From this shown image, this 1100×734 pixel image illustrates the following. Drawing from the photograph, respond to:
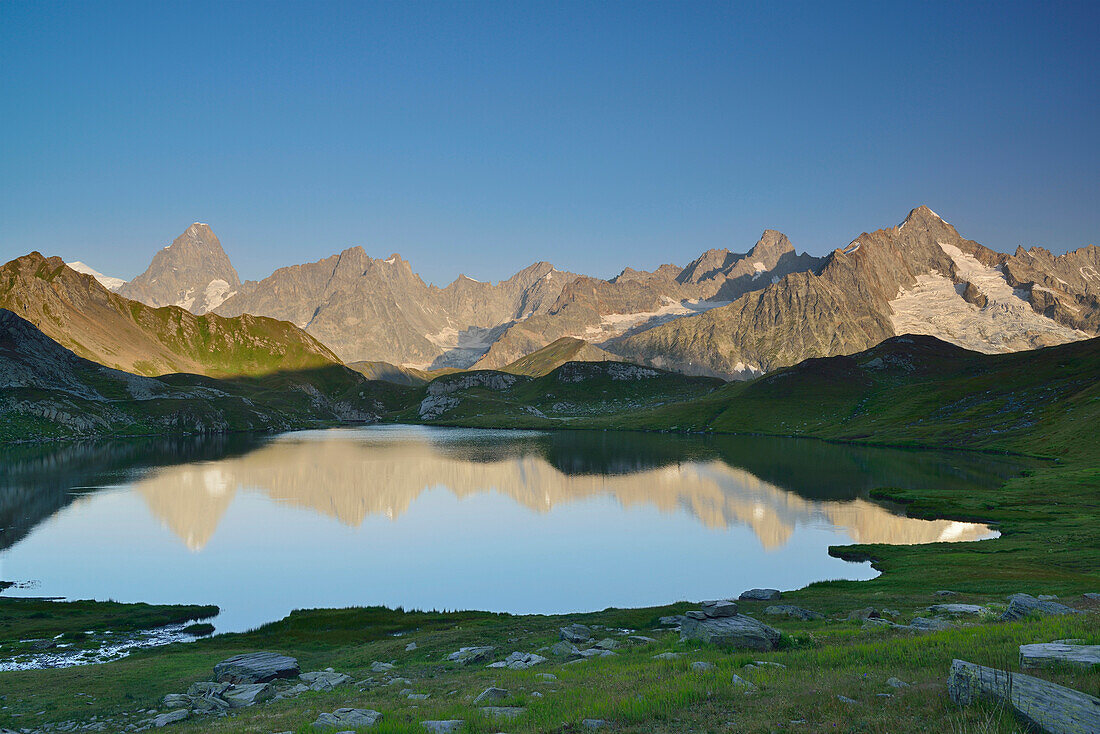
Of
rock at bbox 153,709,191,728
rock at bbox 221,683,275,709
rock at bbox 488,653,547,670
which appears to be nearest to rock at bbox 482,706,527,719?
rock at bbox 488,653,547,670

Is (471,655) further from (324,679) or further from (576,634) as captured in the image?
(324,679)

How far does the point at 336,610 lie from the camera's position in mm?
52500

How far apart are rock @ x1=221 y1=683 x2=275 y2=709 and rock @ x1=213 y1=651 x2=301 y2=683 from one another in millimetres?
1445

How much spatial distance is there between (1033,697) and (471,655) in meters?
25.7

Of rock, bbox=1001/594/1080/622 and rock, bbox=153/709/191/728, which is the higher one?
rock, bbox=1001/594/1080/622

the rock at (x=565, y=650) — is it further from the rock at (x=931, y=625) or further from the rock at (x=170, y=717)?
the rock at (x=170, y=717)

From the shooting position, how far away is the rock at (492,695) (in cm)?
1961

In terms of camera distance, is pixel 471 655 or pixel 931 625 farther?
pixel 471 655

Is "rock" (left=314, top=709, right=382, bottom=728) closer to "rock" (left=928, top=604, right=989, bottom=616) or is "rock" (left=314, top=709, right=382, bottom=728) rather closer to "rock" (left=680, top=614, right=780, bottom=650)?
"rock" (left=680, top=614, right=780, bottom=650)

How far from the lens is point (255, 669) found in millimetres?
31266

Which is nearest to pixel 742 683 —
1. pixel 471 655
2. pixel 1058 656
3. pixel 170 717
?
pixel 1058 656

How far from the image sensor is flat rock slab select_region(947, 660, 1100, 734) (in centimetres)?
1155

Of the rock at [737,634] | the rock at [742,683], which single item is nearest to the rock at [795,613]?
the rock at [737,634]

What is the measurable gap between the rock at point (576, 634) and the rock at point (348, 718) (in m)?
16.3
